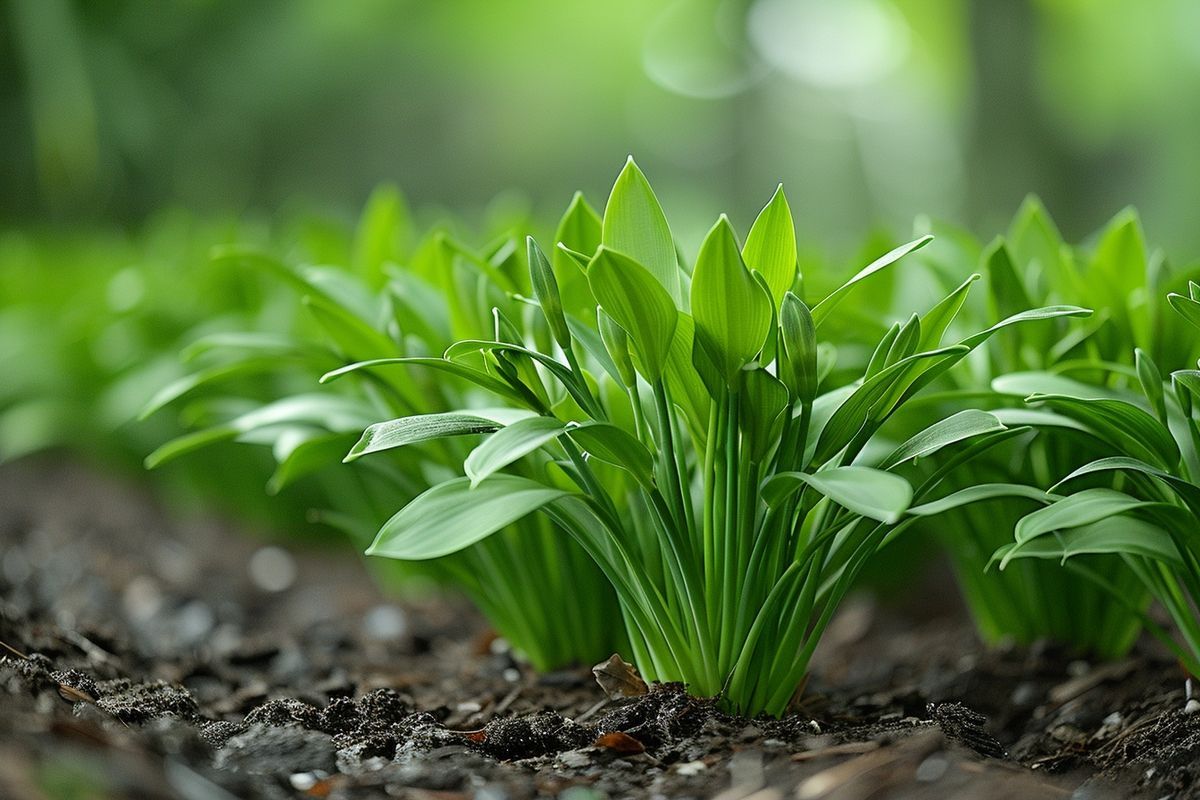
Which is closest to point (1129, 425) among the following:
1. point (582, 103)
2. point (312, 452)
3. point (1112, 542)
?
point (1112, 542)

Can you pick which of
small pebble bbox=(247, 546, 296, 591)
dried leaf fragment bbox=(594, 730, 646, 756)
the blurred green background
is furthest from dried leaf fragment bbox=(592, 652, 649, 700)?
the blurred green background

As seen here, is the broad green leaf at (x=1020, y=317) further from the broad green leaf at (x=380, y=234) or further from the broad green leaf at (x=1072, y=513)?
the broad green leaf at (x=380, y=234)

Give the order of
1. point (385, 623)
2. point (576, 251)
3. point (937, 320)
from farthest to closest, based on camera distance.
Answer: point (385, 623), point (576, 251), point (937, 320)

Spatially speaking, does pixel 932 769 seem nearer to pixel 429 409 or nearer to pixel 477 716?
pixel 477 716

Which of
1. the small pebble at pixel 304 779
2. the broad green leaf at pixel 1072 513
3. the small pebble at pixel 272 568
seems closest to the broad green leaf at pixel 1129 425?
the broad green leaf at pixel 1072 513

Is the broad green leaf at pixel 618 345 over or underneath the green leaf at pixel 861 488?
over

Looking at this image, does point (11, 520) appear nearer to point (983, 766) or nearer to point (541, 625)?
point (541, 625)

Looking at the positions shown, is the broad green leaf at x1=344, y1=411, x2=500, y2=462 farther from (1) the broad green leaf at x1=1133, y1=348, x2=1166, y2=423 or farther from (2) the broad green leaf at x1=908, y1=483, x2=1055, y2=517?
(1) the broad green leaf at x1=1133, y1=348, x2=1166, y2=423
